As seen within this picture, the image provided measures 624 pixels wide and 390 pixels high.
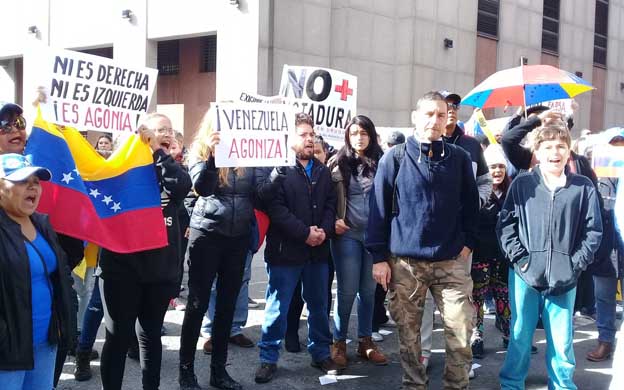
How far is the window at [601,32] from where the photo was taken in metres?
27.6

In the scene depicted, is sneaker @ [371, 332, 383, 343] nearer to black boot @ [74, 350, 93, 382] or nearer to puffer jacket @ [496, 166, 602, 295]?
puffer jacket @ [496, 166, 602, 295]

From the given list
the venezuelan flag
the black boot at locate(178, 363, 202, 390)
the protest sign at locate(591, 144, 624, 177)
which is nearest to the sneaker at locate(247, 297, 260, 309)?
the black boot at locate(178, 363, 202, 390)

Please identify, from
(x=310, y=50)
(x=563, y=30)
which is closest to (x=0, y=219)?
(x=310, y=50)

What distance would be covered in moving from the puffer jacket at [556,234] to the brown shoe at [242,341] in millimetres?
2608

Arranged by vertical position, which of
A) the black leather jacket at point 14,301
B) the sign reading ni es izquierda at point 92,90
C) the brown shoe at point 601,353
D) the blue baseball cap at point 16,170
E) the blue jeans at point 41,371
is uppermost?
the sign reading ni es izquierda at point 92,90

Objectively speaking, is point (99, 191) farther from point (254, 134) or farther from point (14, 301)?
point (14, 301)

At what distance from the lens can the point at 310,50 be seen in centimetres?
1703

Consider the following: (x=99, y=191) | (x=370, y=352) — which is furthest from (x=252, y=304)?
(x=99, y=191)

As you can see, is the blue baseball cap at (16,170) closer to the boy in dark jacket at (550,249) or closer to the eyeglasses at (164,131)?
the eyeglasses at (164,131)

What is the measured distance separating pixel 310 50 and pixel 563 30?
1306cm

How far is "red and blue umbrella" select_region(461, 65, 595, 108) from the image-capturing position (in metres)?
7.07

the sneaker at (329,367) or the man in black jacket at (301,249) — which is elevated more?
the man in black jacket at (301,249)

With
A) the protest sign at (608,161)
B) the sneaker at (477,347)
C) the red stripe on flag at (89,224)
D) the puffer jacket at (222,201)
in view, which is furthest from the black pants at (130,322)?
the protest sign at (608,161)

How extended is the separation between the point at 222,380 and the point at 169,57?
1580cm
